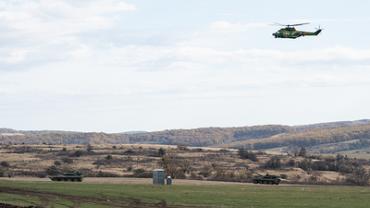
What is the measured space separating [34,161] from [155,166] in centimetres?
2534

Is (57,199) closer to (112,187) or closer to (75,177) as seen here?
Answer: (112,187)

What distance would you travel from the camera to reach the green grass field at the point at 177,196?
177 feet

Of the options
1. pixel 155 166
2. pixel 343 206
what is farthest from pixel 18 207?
pixel 155 166

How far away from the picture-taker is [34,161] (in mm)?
133750

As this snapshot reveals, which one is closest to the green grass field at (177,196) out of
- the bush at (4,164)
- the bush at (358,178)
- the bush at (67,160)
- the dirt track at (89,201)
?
the dirt track at (89,201)

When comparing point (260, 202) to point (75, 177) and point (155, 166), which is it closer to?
point (75, 177)

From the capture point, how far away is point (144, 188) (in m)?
70.6

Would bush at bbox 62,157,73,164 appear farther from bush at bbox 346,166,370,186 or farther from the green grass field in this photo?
the green grass field

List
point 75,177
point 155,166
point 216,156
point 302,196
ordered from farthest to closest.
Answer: point 216,156 → point 155,166 → point 75,177 → point 302,196

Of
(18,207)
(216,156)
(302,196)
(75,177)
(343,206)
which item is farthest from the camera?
(216,156)

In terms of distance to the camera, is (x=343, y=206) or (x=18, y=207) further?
(x=343, y=206)

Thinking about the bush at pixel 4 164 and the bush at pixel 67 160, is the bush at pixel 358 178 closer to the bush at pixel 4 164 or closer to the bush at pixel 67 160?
the bush at pixel 67 160

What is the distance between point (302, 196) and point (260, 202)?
8468 mm

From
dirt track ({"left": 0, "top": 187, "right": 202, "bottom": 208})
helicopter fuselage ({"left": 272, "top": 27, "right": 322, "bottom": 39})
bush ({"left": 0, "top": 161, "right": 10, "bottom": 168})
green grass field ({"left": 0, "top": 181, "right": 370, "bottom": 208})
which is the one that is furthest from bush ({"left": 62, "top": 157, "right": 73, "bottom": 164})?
dirt track ({"left": 0, "top": 187, "right": 202, "bottom": 208})
